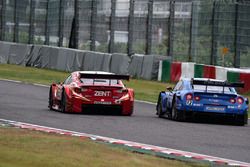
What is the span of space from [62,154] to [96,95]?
10.4 meters

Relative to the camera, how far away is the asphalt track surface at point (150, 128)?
1380 centimetres

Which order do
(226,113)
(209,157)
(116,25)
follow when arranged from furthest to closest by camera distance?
(116,25) → (226,113) → (209,157)

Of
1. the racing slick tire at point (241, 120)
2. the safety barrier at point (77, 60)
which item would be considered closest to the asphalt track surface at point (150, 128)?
the racing slick tire at point (241, 120)

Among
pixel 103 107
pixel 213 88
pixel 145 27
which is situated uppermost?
pixel 145 27

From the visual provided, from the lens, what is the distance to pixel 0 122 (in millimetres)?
16078

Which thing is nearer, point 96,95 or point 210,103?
point 210,103

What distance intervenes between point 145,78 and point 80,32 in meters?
9.34

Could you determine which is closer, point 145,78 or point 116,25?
point 145,78

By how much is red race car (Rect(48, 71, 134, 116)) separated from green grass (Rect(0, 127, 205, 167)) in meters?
7.67

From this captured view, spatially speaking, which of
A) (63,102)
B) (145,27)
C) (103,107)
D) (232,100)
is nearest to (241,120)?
(232,100)

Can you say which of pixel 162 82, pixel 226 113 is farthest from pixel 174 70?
pixel 226 113

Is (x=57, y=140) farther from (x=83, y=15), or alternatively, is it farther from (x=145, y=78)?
(x=83, y=15)

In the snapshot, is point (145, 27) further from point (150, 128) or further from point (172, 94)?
point (150, 128)

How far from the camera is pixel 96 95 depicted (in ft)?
68.0
